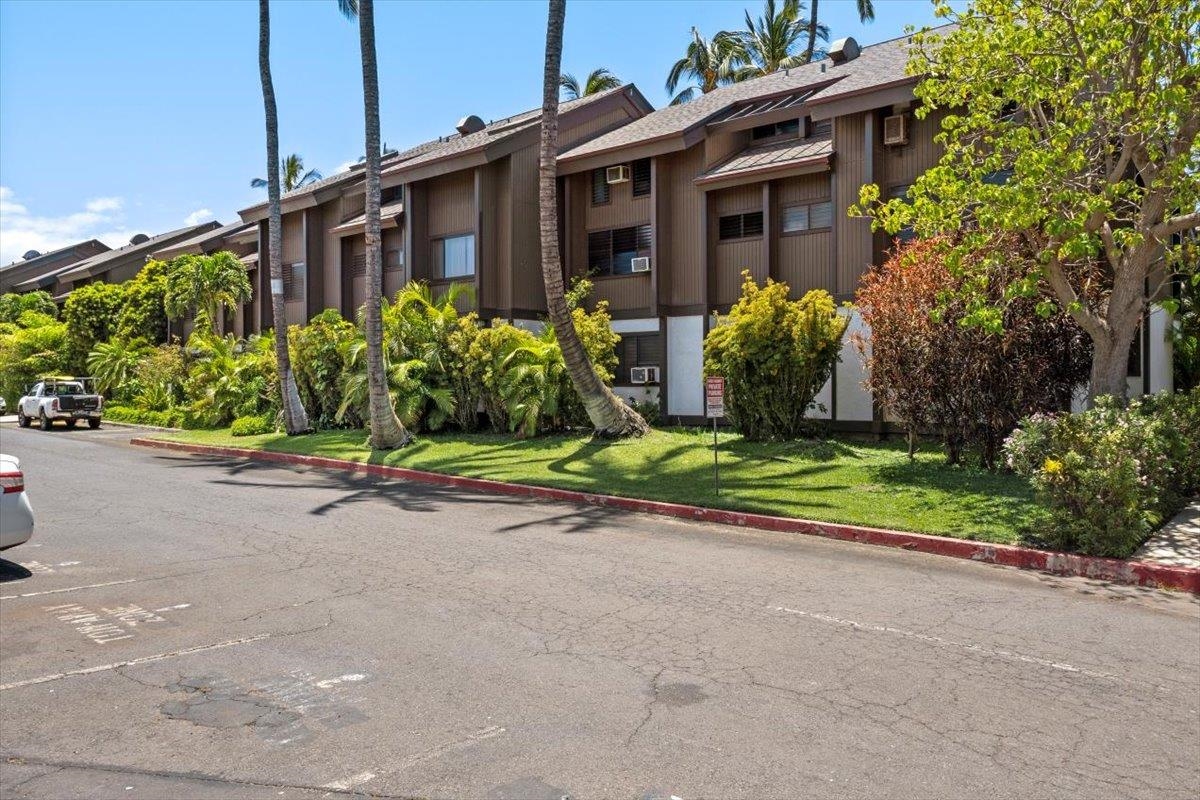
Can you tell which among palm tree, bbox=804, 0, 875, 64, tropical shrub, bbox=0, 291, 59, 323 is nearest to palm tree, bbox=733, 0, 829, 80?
palm tree, bbox=804, 0, 875, 64

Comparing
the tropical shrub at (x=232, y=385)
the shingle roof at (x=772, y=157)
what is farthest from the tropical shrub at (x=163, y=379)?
the shingle roof at (x=772, y=157)

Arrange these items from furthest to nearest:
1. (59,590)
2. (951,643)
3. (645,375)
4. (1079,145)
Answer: (645,375), (1079,145), (59,590), (951,643)

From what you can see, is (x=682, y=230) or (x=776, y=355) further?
(x=682, y=230)

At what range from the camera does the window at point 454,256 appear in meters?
26.0

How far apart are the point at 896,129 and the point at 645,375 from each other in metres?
8.84

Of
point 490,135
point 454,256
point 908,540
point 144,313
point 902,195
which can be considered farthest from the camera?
point 144,313

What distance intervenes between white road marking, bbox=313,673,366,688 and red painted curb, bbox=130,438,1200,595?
273 inches

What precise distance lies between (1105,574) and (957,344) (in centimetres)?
544

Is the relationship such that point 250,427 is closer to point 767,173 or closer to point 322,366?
point 322,366

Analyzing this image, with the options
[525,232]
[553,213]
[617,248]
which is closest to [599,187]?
[617,248]

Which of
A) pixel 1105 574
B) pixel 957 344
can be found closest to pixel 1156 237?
pixel 957 344

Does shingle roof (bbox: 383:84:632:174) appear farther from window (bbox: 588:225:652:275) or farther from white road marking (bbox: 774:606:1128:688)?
white road marking (bbox: 774:606:1128:688)

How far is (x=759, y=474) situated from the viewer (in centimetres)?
1489

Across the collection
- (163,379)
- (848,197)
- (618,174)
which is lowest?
(163,379)
